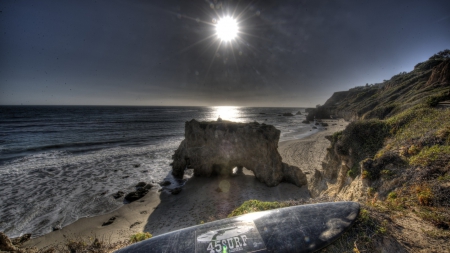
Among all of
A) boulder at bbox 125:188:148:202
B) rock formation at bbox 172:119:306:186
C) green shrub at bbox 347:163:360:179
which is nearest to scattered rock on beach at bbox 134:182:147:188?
boulder at bbox 125:188:148:202

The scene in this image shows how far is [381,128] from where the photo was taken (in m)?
9.56

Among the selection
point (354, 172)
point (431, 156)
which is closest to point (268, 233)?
point (431, 156)

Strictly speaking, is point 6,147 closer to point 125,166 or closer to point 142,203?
point 125,166

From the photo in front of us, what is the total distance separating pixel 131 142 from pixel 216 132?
78.4 ft

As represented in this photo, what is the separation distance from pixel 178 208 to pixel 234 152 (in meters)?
6.72

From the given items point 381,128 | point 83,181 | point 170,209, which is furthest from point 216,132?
point 83,181

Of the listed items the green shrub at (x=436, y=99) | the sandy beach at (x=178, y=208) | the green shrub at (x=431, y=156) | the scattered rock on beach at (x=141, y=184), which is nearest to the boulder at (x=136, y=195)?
the sandy beach at (x=178, y=208)

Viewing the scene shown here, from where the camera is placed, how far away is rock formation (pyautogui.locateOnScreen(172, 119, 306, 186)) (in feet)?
48.6

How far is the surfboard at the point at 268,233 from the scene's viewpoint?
3.52m

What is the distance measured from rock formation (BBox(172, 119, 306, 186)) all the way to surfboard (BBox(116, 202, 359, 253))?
10.5 metres

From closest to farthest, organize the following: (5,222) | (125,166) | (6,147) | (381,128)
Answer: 1. (381,128)
2. (5,222)
3. (125,166)
4. (6,147)

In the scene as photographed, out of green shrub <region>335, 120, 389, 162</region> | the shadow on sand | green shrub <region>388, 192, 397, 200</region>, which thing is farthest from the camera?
the shadow on sand

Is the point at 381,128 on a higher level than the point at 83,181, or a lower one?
higher

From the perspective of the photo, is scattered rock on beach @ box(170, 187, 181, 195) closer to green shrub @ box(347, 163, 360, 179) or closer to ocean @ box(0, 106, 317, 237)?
ocean @ box(0, 106, 317, 237)
